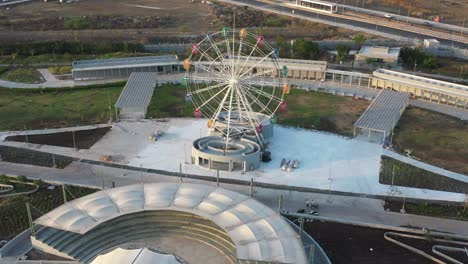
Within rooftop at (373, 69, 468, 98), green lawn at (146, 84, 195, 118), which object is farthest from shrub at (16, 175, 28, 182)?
rooftop at (373, 69, 468, 98)

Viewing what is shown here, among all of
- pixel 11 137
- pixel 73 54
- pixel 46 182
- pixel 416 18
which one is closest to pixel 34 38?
pixel 73 54

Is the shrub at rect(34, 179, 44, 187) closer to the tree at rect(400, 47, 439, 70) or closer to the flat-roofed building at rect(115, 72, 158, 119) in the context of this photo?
the flat-roofed building at rect(115, 72, 158, 119)

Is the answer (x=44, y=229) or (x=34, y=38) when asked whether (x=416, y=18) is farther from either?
(x=44, y=229)

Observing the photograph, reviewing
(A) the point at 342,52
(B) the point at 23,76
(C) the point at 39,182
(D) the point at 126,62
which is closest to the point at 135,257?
(C) the point at 39,182

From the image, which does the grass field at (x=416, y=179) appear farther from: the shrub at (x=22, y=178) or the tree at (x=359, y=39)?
the tree at (x=359, y=39)

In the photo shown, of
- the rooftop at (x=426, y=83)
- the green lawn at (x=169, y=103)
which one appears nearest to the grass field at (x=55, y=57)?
the green lawn at (x=169, y=103)
